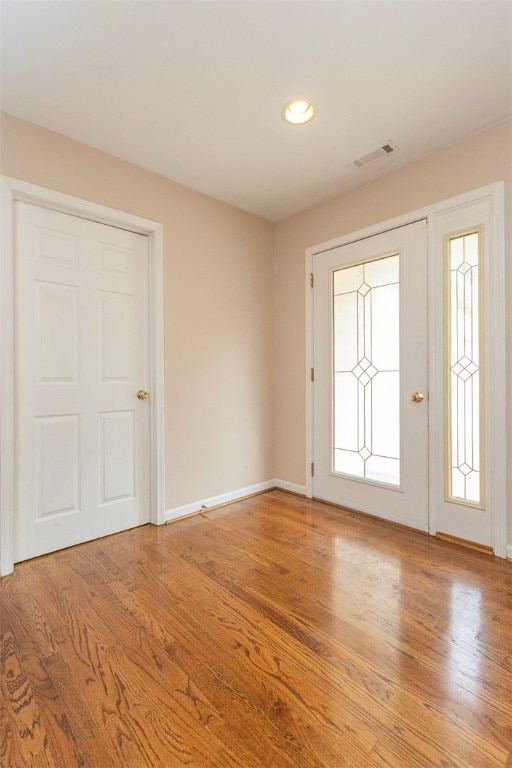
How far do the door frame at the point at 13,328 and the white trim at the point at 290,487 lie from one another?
1211 millimetres

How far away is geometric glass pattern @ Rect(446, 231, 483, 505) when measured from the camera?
221 cm

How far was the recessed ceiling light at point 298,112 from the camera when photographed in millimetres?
1943

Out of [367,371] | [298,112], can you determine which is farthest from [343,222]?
[367,371]

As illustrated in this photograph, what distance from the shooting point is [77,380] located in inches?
90.0

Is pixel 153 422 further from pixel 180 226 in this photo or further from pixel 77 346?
pixel 180 226

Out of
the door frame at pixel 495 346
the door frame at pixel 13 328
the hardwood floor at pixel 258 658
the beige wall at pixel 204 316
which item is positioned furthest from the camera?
the beige wall at pixel 204 316

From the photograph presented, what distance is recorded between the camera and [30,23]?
4.94 feet

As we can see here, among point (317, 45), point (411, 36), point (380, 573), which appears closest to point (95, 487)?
point (380, 573)

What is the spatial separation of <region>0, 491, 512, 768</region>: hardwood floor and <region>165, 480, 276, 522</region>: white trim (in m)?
0.45

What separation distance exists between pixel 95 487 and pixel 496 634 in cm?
225

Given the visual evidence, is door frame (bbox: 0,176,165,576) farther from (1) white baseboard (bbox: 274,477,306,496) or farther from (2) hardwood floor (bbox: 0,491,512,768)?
(1) white baseboard (bbox: 274,477,306,496)

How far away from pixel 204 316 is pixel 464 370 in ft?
6.23

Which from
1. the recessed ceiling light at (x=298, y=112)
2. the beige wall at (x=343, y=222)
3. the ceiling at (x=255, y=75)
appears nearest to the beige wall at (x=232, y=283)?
the beige wall at (x=343, y=222)

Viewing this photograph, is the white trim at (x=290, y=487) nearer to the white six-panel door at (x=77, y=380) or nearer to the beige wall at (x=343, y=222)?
the beige wall at (x=343, y=222)
